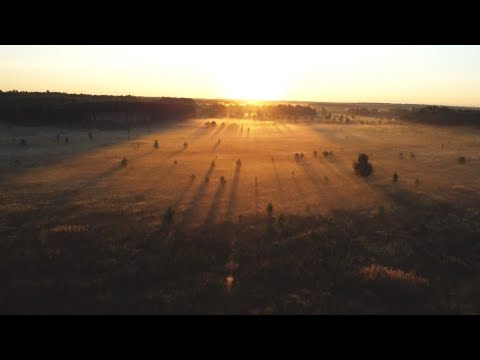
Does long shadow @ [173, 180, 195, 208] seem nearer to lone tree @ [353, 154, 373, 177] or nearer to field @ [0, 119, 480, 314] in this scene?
field @ [0, 119, 480, 314]

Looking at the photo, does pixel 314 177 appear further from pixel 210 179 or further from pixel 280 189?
pixel 210 179

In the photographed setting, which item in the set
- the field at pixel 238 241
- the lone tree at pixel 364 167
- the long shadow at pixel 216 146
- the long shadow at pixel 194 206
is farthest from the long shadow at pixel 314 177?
the long shadow at pixel 216 146

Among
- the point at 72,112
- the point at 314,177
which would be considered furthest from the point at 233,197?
the point at 72,112

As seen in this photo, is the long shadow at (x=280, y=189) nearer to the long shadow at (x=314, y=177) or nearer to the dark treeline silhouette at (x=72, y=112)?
the long shadow at (x=314, y=177)

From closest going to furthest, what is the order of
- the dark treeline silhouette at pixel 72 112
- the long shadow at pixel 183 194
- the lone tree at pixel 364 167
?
1. the long shadow at pixel 183 194
2. the lone tree at pixel 364 167
3. the dark treeline silhouette at pixel 72 112

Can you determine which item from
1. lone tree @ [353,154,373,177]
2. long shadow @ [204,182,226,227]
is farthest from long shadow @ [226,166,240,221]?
lone tree @ [353,154,373,177]
